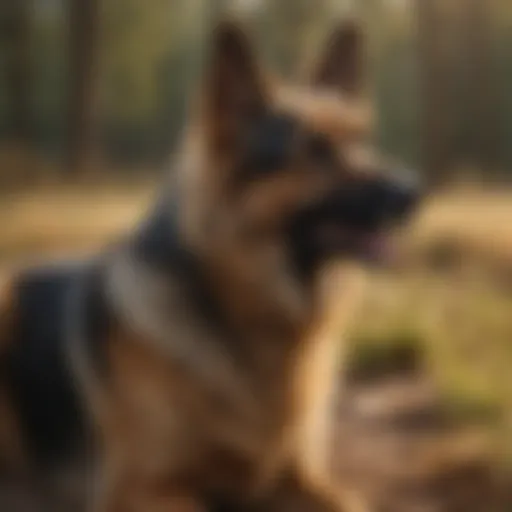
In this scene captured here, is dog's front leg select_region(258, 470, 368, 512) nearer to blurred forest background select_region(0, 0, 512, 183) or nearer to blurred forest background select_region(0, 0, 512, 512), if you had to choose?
blurred forest background select_region(0, 0, 512, 512)

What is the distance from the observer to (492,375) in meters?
1.66

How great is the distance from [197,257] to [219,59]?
0.29m

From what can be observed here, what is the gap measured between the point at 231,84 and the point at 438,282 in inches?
18.6

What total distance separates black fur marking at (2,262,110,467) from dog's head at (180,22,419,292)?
266 millimetres

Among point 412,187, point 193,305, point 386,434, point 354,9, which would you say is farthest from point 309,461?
point 354,9

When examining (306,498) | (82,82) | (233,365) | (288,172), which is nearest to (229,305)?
(233,365)

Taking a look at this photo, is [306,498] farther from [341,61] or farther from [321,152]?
[341,61]

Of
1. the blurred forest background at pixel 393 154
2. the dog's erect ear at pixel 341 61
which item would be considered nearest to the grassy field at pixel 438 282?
the blurred forest background at pixel 393 154

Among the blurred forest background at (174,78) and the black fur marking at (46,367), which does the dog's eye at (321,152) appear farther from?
the black fur marking at (46,367)

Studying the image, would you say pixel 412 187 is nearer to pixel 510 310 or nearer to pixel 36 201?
pixel 510 310

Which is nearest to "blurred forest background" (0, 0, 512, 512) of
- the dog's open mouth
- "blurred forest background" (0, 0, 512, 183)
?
"blurred forest background" (0, 0, 512, 183)

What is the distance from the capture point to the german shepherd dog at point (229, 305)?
1.52 meters

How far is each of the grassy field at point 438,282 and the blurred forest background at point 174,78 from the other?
0.06 m

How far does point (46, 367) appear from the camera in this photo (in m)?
1.69
